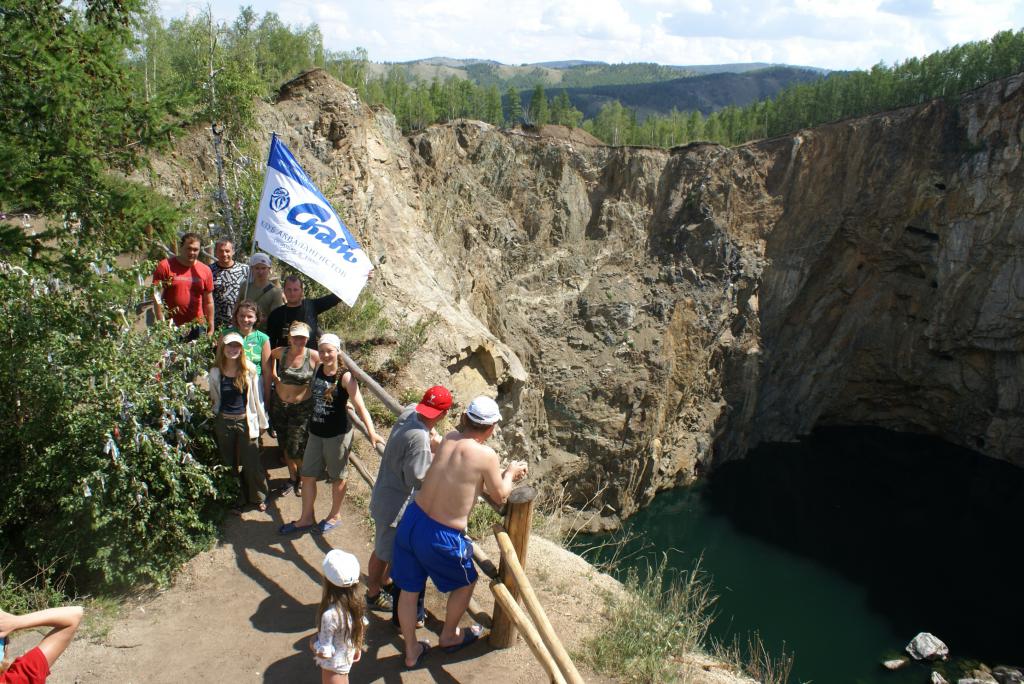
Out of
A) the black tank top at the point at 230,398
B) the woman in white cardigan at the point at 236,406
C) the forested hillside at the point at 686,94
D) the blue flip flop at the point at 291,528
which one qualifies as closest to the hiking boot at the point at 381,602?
the blue flip flop at the point at 291,528

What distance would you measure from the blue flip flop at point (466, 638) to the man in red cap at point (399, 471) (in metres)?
0.56

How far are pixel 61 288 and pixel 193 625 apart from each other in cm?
270

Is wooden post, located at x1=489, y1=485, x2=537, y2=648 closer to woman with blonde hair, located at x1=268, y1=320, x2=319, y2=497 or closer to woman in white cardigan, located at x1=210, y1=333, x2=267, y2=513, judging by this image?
woman with blonde hair, located at x1=268, y1=320, x2=319, y2=497

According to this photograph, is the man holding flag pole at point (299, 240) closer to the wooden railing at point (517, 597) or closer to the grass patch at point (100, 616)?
the grass patch at point (100, 616)

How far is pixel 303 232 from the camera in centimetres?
625

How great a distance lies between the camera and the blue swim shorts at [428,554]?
3984 millimetres

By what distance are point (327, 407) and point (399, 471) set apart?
115 centimetres

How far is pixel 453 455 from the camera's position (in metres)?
3.91

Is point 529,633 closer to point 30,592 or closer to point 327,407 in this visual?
point 327,407

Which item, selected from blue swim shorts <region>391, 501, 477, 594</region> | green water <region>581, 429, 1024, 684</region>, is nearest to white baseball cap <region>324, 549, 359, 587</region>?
blue swim shorts <region>391, 501, 477, 594</region>

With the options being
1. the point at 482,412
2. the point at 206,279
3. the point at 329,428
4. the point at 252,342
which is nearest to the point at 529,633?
the point at 482,412

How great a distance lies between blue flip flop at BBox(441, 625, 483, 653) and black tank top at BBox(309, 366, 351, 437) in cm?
183

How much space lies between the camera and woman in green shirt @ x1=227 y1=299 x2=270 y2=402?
5703 millimetres

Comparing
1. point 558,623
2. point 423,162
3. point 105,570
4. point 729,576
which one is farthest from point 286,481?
point 423,162
